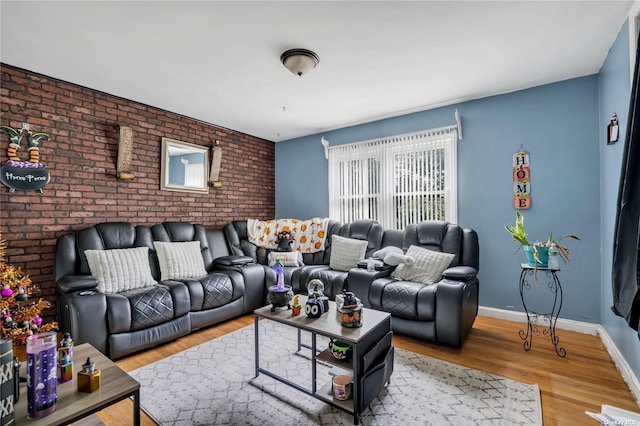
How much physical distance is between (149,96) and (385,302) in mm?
3357

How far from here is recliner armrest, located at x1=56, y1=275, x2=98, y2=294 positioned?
7.55ft

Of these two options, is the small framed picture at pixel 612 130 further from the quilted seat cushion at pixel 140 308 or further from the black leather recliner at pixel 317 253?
the quilted seat cushion at pixel 140 308

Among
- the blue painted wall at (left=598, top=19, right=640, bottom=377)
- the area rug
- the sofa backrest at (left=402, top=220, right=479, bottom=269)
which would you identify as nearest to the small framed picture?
the blue painted wall at (left=598, top=19, right=640, bottom=377)

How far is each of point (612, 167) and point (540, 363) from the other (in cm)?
168

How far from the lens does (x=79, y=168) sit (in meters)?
3.00

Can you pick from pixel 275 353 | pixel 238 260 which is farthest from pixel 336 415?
pixel 238 260

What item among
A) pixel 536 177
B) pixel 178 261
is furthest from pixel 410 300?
pixel 178 261

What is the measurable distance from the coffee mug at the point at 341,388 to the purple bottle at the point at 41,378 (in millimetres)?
1292

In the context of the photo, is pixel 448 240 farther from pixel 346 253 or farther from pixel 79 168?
pixel 79 168

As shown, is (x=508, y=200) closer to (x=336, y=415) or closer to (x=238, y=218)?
(x=336, y=415)

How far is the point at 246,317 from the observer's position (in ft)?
11.0

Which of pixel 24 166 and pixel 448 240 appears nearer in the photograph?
pixel 24 166

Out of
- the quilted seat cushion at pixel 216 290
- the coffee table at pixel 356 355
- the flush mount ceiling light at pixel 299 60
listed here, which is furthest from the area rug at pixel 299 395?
the flush mount ceiling light at pixel 299 60

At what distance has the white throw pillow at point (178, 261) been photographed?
3.08 meters
